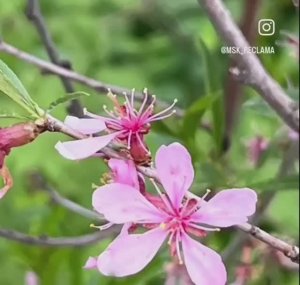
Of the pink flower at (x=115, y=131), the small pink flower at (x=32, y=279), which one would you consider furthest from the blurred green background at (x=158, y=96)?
the pink flower at (x=115, y=131)

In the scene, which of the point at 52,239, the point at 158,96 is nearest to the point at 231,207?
the point at 52,239

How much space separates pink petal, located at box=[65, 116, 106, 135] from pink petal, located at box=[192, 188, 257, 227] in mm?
101

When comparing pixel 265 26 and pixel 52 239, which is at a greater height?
pixel 265 26

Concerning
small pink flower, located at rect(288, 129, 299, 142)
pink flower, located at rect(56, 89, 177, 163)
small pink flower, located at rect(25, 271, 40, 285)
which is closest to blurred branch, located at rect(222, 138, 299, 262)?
small pink flower, located at rect(288, 129, 299, 142)

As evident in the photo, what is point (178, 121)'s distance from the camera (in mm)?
1232

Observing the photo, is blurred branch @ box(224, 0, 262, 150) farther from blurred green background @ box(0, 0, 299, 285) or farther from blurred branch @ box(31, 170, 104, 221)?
blurred branch @ box(31, 170, 104, 221)

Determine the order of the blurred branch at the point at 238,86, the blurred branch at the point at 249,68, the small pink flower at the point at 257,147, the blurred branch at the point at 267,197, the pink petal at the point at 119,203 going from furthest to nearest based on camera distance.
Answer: the blurred branch at the point at 238,86 → the small pink flower at the point at 257,147 → the blurred branch at the point at 267,197 → the blurred branch at the point at 249,68 → the pink petal at the point at 119,203

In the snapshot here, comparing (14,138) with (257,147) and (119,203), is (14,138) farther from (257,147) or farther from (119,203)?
(257,147)

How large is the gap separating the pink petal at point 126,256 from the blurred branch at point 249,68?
244 mm

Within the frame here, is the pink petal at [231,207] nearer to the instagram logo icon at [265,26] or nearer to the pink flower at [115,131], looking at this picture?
the pink flower at [115,131]

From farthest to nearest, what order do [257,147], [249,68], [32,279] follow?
[257,147] < [32,279] < [249,68]

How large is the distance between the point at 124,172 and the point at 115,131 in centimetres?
5

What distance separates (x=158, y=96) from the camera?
2.15 metres

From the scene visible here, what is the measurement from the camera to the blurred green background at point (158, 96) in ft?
3.91
